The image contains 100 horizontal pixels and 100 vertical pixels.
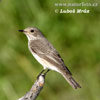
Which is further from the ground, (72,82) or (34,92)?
(34,92)

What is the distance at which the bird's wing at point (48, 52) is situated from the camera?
6924 millimetres

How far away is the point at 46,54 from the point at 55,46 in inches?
61.0

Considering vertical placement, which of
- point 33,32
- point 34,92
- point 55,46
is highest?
point 34,92

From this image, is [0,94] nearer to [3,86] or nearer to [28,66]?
[3,86]

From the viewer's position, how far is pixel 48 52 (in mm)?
7188

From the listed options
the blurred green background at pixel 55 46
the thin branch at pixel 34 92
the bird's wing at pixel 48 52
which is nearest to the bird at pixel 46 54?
the bird's wing at pixel 48 52

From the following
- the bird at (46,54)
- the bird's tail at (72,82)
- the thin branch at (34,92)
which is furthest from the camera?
the bird at (46,54)

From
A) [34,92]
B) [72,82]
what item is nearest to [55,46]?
[72,82]

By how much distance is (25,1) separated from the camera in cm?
867

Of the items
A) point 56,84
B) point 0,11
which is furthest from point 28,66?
point 0,11

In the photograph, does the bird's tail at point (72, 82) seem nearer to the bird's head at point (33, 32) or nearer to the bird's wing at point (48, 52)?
the bird's wing at point (48, 52)

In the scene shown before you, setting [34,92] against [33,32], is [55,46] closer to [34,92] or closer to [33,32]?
[33,32]

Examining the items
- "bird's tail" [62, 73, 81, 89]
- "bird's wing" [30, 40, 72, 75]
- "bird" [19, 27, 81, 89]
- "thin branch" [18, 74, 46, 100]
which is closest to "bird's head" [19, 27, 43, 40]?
"bird" [19, 27, 81, 89]

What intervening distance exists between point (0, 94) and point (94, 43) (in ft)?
6.75
